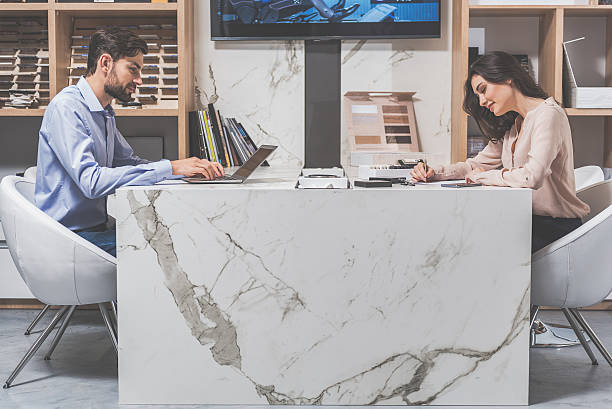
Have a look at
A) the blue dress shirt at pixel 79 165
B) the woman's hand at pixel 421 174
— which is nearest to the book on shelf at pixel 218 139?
the blue dress shirt at pixel 79 165

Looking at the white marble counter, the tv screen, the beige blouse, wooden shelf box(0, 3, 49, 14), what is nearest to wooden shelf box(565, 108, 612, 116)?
the tv screen

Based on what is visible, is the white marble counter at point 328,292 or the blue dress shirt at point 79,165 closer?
the white marble counter at point 328,292

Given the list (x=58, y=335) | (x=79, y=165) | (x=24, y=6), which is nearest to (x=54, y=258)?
(x=79, y=165)

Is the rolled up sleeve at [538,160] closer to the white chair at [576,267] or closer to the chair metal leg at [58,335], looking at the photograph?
the white chair at [576,267]

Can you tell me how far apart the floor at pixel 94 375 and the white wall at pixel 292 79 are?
132cm

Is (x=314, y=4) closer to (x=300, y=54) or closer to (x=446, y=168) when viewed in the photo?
(x=300, y=54)

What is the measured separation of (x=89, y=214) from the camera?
2.44 meters

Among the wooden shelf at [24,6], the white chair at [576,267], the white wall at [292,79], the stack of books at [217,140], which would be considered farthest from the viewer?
the white wall at [292,79]

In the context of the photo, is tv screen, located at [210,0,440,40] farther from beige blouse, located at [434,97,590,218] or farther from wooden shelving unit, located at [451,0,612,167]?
beige blouse, located at [434,97,590,218]

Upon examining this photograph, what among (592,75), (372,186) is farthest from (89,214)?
(592,75)

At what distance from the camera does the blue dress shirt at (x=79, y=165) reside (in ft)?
7.20

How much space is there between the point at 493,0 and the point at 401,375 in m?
2.28

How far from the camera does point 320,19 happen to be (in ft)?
11.5

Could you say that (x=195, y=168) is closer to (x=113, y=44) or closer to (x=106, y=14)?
(x=113, y=44)
